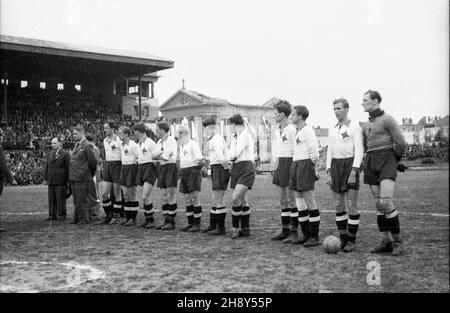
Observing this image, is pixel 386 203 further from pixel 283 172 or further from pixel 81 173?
pixel 81 173

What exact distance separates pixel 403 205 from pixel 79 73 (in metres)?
37.0

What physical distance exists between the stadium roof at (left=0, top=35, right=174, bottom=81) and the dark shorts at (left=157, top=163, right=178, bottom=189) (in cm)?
2537

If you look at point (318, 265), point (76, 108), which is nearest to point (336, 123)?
point (318, 265)

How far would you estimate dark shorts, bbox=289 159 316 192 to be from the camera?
690 centimetres

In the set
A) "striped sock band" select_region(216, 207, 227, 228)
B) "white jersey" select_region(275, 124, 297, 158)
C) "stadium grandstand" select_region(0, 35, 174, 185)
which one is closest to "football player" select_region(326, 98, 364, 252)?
"white jersey" select_region(275, 124, 297, 158)

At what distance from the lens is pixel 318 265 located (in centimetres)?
552

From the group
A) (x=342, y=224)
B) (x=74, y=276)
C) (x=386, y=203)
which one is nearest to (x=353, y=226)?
(x=342, y=224)

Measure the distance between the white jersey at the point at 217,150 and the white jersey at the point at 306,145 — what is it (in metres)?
1.43

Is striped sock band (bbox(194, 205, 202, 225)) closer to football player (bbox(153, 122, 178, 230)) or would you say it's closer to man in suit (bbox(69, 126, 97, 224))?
football player (bbox(153, 122, 178, 230))

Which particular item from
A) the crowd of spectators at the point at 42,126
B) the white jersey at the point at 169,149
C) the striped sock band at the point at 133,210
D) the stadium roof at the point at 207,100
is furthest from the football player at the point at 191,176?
the stadium roof at the point at 207,100

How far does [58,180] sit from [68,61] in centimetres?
2828

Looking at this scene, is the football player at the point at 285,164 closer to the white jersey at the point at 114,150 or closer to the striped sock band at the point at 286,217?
the striped sock band at the point at 286,217

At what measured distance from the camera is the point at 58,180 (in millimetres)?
11148

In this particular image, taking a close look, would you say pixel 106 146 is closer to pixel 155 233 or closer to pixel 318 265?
pixel 155 233
